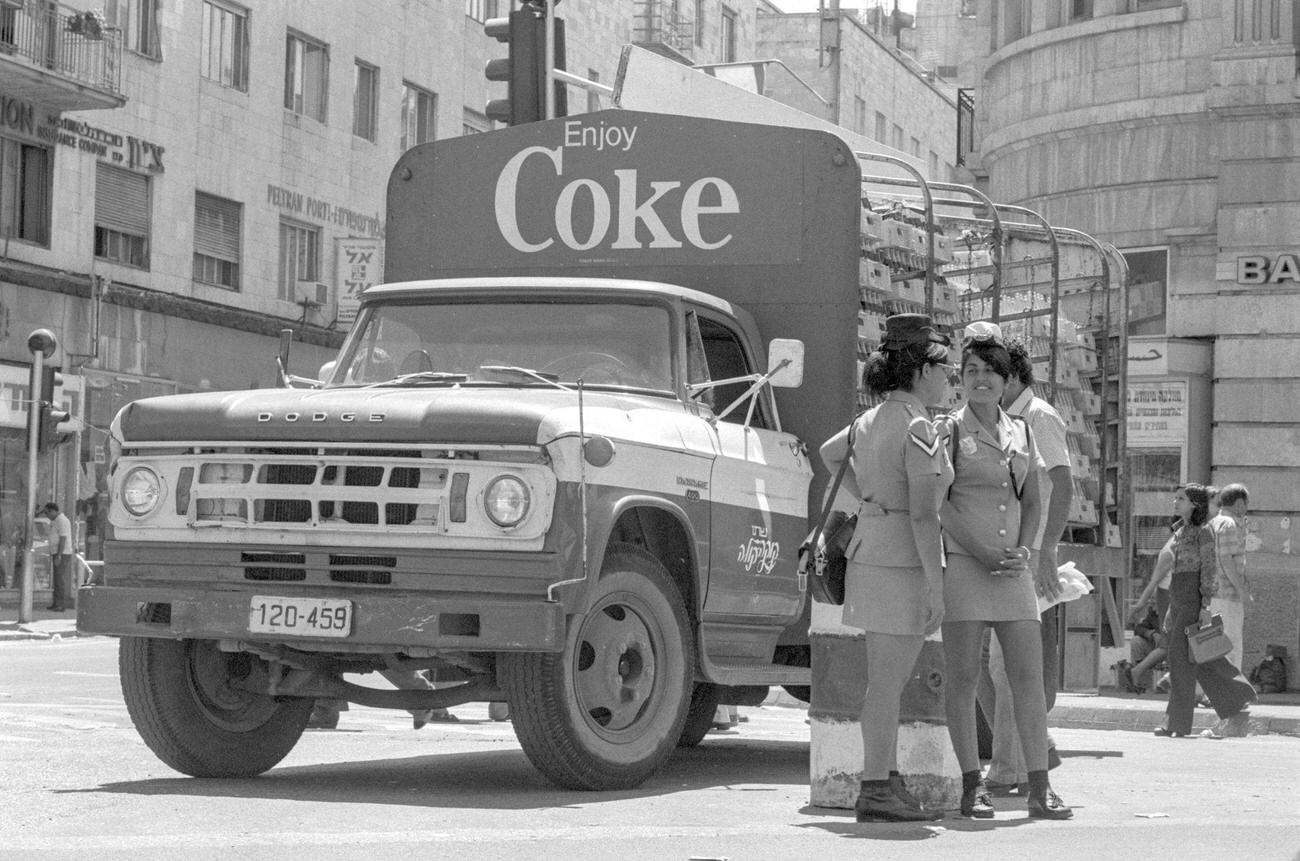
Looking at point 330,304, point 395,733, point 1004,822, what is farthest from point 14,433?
point 1004,822

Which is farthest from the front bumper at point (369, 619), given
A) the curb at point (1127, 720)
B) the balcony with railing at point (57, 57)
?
the balcony with railing at point (57, 57)

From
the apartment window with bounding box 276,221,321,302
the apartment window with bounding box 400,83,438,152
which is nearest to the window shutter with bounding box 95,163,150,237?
the apartment window with bounding box 276,221,321,302

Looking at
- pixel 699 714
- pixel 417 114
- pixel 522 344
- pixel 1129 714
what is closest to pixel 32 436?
pixel 1129 714

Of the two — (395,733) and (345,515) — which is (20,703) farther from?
(345,515)

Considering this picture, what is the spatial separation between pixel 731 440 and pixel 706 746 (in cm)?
285

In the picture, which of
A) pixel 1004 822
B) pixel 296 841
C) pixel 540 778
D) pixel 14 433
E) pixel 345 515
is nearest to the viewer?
pixel 296 841

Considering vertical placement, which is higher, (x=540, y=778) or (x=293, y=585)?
(x=293, y=585)

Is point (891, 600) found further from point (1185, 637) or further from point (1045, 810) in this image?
point (1185, 637)

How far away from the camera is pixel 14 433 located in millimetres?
31562

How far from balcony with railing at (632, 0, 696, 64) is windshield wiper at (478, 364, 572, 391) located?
138 ft

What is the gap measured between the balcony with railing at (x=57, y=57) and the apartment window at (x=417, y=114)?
953 cm

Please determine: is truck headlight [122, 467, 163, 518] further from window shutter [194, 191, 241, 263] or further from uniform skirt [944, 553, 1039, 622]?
window shutter [194, 191, 241, 263]

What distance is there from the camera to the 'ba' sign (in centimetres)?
2080

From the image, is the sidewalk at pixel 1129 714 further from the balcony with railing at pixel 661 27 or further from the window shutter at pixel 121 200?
the balcony with railing at pixel 661 27
